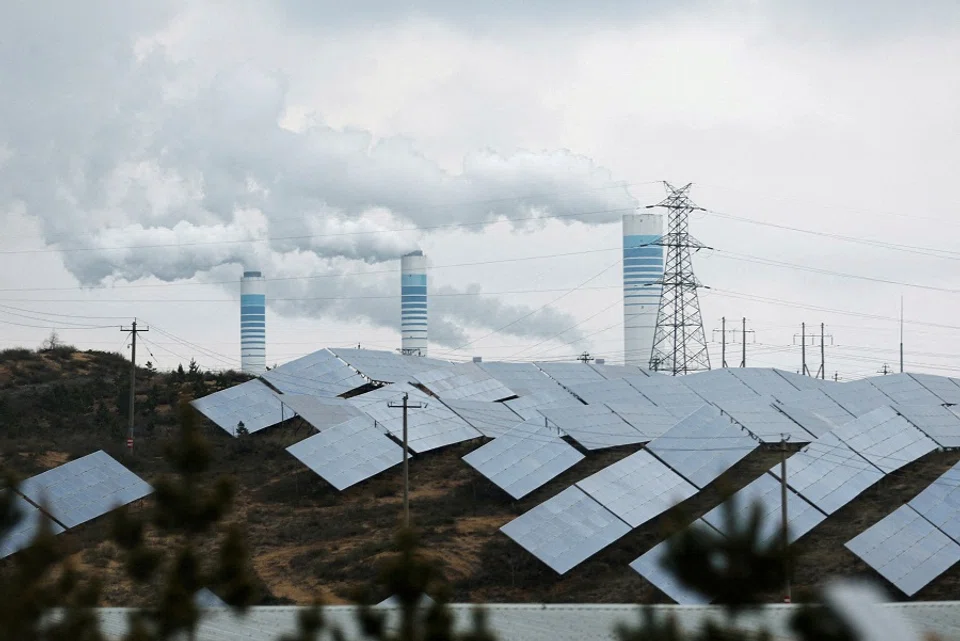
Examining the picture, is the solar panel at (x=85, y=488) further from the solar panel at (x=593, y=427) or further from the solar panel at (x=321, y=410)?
the solar panel at (x=593, y=427)

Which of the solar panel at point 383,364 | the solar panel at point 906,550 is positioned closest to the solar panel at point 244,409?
the solar panel at point 383,364

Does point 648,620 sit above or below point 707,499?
above

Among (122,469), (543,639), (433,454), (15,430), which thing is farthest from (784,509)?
(15,430)

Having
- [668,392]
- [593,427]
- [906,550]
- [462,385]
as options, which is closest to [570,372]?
[462,385]

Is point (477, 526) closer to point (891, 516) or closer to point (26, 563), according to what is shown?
point (891, 516)

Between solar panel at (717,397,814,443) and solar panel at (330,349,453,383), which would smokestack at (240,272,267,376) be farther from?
solar panel at (717,397,814,443)

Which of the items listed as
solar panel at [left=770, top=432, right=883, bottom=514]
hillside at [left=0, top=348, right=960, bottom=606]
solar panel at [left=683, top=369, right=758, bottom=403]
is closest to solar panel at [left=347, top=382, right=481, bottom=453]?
hillside at [left=0, top=348, right=960, bottom=606]

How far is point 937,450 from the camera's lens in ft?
140

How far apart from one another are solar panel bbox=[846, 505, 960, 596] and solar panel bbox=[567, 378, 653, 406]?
1653 centimetres

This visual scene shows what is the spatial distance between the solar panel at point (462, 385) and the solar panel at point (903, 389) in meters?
16.2

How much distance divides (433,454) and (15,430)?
17.1m

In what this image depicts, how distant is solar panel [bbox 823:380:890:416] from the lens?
4906 centimetres

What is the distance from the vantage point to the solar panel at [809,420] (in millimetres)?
44062

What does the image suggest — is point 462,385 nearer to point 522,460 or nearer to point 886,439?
point 522,460
